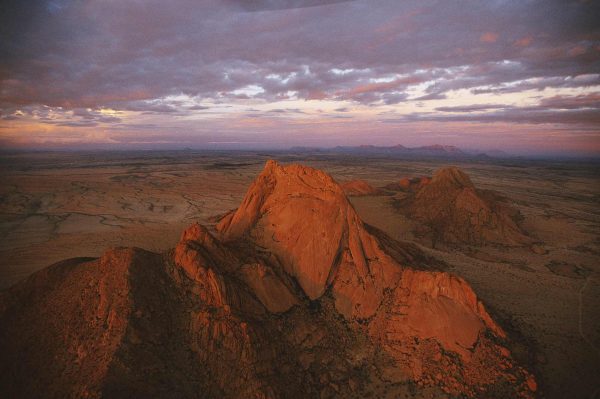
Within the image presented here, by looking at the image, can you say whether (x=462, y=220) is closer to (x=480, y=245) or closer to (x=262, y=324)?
(x=480, y=245)

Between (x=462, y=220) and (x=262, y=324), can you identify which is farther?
(x=462, y=220)

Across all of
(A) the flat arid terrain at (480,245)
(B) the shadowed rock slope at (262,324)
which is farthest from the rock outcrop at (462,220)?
(B) the shadowed rock slope at (262,324)

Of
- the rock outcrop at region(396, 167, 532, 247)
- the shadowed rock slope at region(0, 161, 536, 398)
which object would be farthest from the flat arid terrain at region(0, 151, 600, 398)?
the shadowed rock slope at region(0, 161, 536, 398)

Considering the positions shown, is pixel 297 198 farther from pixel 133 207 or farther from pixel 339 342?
pixel 133 207

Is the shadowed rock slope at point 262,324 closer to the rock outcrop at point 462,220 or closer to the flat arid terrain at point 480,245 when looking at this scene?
the flat arid terrain at point 480,245

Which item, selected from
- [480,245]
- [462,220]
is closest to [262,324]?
[480,245]

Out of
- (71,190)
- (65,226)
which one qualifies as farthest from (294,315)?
(71,190)

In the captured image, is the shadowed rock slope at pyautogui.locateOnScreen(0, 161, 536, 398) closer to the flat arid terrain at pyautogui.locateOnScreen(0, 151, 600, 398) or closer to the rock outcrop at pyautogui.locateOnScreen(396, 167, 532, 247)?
the flat arid terrain at pyautogui.locateOnScreen(0, 151, 600, 398)
